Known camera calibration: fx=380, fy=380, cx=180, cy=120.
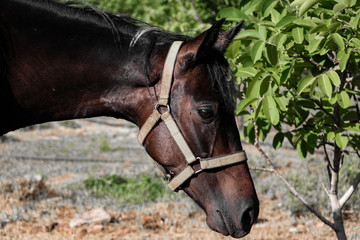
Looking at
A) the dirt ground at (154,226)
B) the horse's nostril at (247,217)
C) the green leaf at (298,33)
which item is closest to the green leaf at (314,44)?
the green leaf at (298,33)

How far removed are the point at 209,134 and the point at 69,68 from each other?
85 centimetres

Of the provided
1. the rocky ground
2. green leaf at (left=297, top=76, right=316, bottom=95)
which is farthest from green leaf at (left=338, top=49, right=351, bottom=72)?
the rocky ground

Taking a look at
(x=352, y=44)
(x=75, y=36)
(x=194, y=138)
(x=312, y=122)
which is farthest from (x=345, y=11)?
(x=75, y=36)

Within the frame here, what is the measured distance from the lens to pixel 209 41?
6.24ft

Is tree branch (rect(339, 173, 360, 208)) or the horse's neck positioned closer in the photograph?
the horse's neck

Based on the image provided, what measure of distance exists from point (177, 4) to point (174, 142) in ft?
11.1

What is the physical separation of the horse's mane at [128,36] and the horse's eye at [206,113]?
10 centimetres

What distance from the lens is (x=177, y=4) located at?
496cm

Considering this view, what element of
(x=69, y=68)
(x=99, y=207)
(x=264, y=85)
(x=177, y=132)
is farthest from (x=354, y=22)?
(x=99, y=207)

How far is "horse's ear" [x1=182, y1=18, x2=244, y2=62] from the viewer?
1.85 meters

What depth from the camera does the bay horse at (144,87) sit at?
1972 millimetres

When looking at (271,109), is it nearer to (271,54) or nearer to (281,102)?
(281,102)

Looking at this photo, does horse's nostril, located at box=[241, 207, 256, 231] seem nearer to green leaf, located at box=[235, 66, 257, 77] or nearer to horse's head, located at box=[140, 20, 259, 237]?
horse's head, located at box=[140, 20, 259, 237]

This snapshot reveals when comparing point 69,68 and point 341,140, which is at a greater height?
point 69,68
